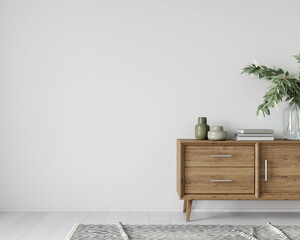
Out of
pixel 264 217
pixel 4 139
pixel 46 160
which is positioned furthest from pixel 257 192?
pixel 4 139

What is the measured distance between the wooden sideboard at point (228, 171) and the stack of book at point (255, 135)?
0.08 metres

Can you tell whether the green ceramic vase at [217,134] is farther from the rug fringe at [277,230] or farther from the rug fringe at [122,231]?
the rug fringe at [122,231]

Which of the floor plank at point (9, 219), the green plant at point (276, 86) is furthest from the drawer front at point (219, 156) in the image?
the floor plank at point (9, 219)

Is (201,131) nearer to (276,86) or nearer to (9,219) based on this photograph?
(276,86)

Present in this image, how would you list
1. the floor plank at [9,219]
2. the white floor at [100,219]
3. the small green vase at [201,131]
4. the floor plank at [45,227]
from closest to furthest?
the floor plank at [45,227]
the white floor at [100,219]
the floor plank at [9,219]
the small green vase at [201,131]

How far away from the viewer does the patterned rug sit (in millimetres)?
2855

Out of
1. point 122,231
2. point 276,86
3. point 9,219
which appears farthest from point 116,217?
point 276,86

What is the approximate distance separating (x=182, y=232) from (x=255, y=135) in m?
1.13

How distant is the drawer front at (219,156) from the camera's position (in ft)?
11.3

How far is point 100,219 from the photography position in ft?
11.6

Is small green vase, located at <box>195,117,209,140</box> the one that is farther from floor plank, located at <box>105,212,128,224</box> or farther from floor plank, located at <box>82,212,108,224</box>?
floor plank, located at <box>82,212,108,224</box>

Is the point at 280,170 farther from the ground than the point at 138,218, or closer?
farther from the ground

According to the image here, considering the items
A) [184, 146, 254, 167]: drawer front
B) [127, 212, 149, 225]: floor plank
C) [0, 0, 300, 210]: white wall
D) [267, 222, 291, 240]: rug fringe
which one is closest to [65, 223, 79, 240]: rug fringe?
[127, 212, 149, 225]: floor plank

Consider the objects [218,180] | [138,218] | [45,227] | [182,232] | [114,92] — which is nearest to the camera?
[182,232]
